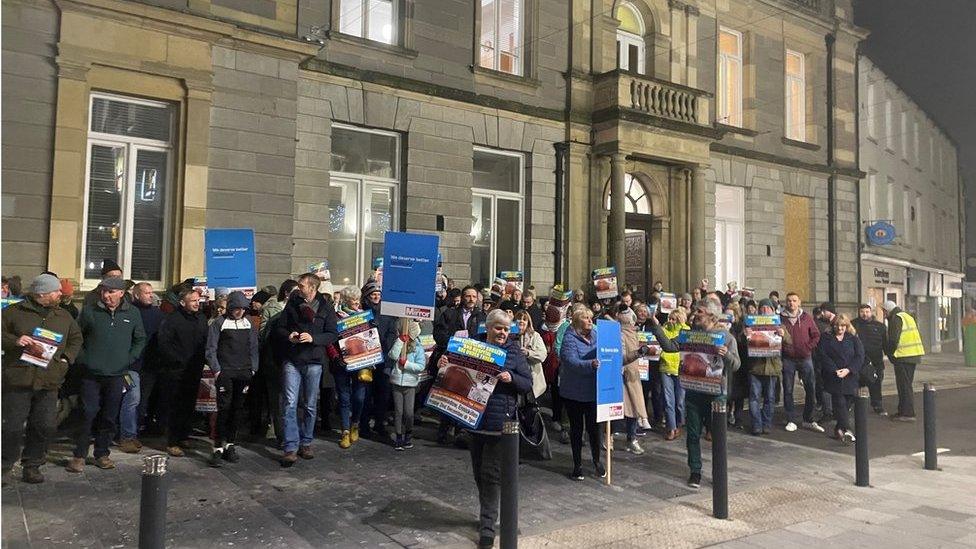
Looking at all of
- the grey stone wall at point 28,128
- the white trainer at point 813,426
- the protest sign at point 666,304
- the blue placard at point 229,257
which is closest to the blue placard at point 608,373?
the blue placard at point 229,257

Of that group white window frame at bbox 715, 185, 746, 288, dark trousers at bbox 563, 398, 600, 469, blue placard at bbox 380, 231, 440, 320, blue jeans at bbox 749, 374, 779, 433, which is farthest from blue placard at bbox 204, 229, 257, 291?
white window frame at bbox 715, 185, 746, 288

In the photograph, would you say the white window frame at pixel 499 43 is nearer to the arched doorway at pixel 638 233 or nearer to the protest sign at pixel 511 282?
the arched doorway at pixel 638 233

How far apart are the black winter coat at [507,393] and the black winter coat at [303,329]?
2741 millimetres

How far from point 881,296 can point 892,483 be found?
19159 millimetres

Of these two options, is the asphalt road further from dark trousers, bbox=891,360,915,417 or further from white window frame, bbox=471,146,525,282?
white window frame, bbox=471,146,525,282

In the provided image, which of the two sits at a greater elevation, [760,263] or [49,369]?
[760,263]

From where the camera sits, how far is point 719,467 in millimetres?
6172

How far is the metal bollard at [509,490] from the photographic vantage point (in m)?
4.68

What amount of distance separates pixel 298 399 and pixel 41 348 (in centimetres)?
255

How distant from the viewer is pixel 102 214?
1062cm

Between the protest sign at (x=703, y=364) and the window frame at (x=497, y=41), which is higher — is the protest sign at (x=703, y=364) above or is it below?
below

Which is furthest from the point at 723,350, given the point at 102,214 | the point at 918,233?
the point at 918,233

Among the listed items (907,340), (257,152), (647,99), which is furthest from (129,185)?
(907,340)

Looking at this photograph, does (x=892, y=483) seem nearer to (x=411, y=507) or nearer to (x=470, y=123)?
(x=411, y=507)
